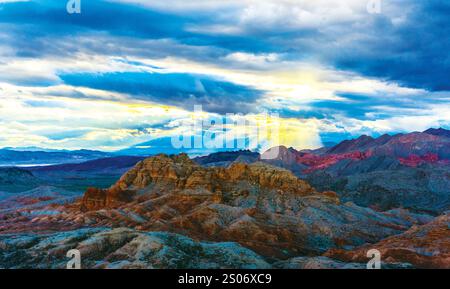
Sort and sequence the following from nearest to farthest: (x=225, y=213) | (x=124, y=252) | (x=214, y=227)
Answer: (x=124, y=252) → (x=214, y=227) → (x=225, y=213)

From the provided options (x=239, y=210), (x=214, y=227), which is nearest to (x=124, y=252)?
(x=214, y=227)

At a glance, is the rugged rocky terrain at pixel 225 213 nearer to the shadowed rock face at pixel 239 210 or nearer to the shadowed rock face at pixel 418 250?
the shadowed rock face at pixel 239 210

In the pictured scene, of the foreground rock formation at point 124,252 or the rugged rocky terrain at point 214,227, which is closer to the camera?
the foreground rock formation at point 124,252

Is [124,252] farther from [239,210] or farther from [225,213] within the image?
[239,210]

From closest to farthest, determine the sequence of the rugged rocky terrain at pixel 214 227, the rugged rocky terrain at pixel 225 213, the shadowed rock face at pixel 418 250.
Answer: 1. the rugged rocky terrain at pixel 214 227
2. the shadowed rock face at pixel 418 250
3. the rugged rocky terrain at pixel 225 213

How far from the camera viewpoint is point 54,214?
114m

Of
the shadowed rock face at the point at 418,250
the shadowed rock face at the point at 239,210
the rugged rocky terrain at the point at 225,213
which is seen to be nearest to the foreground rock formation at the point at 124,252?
the rugged rocky terrain at the point at 225,213

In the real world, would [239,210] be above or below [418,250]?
below

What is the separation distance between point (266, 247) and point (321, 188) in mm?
122658

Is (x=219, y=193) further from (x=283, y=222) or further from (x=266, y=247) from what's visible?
(x=266, y=247)

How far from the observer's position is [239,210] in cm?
9981

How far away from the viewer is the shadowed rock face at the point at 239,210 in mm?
88750
